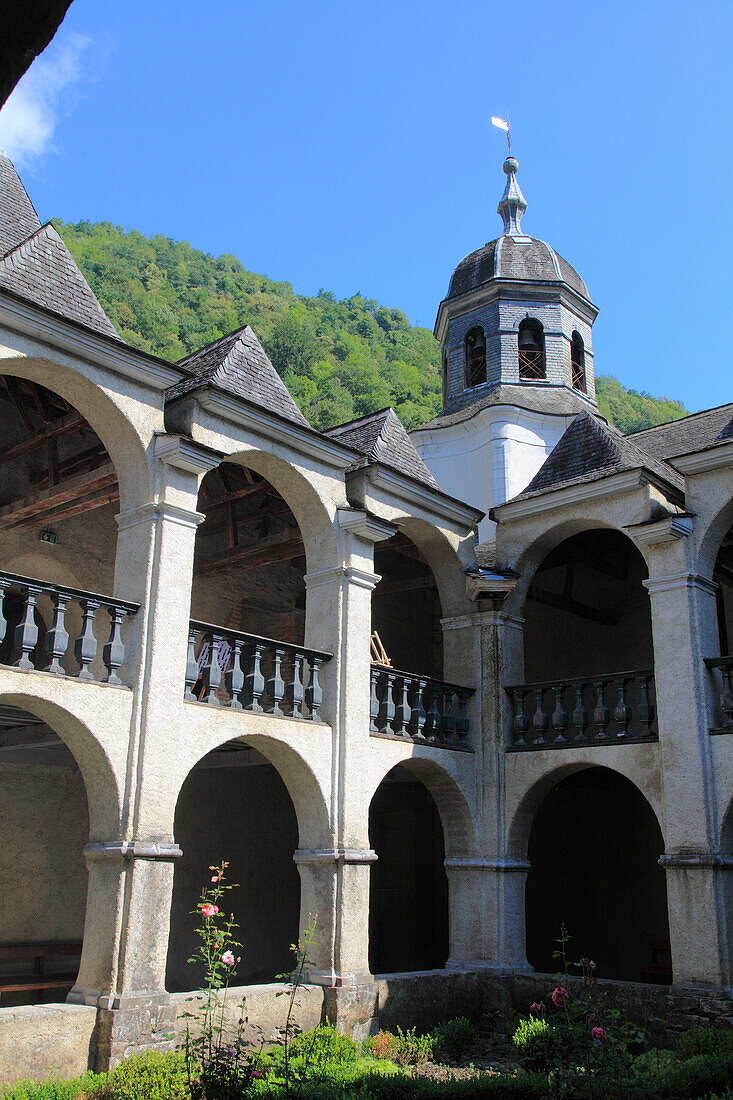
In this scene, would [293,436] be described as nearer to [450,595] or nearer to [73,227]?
[450,595]

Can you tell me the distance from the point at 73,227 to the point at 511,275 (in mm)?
46972

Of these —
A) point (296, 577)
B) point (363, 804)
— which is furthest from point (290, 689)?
point (296, 577)

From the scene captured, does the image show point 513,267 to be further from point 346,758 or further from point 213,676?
point 213,676

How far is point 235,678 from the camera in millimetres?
10906

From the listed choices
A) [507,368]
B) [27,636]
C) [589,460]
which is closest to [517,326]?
[507,368]

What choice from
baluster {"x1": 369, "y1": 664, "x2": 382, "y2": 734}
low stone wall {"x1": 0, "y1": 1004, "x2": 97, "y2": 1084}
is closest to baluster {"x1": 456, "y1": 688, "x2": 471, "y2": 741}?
baluster {"x1": 369, "y1": 664, "x2": 382, "y2": 734}

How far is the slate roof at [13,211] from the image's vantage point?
12.3 meters

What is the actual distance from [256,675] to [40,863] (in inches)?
176

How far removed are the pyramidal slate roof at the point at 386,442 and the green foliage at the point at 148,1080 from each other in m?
7.69

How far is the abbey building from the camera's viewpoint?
9.62 metres

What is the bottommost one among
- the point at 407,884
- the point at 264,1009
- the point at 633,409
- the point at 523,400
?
the point at 264,1009

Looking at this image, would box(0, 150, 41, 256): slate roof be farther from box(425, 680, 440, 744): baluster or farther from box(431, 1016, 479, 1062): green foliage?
box(431, 1016, 479, 1062): green foliage

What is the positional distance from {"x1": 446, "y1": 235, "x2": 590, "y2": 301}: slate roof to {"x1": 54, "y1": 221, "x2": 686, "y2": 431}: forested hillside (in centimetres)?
2032

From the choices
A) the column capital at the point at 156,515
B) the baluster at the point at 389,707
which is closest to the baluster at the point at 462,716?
the baluster at the point at 389,707
